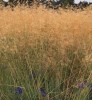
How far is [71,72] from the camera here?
333 cm

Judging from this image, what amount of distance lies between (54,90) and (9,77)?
42cm

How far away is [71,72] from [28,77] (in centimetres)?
38

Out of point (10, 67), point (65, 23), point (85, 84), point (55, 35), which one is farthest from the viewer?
point (65, 23)

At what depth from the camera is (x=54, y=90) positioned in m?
3.21

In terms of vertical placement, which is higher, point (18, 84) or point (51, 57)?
point (51, 57)

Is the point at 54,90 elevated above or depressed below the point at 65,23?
below

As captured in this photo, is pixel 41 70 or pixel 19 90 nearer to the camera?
pixel 19 90

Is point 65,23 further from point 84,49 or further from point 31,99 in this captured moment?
point 31,99

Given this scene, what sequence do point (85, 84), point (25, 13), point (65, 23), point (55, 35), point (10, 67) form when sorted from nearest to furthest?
point (85, 84), point (10, 67), point (55, 35), point (65, 23), point (25, 13)

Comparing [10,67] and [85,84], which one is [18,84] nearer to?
[10,67]

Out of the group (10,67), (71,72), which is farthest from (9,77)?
(71,72)

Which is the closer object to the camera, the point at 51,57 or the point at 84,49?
the point at 51,57

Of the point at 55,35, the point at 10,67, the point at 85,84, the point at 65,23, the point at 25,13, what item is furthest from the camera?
the point at 25,13

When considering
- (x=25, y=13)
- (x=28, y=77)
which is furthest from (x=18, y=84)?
(x=25, y=13)
